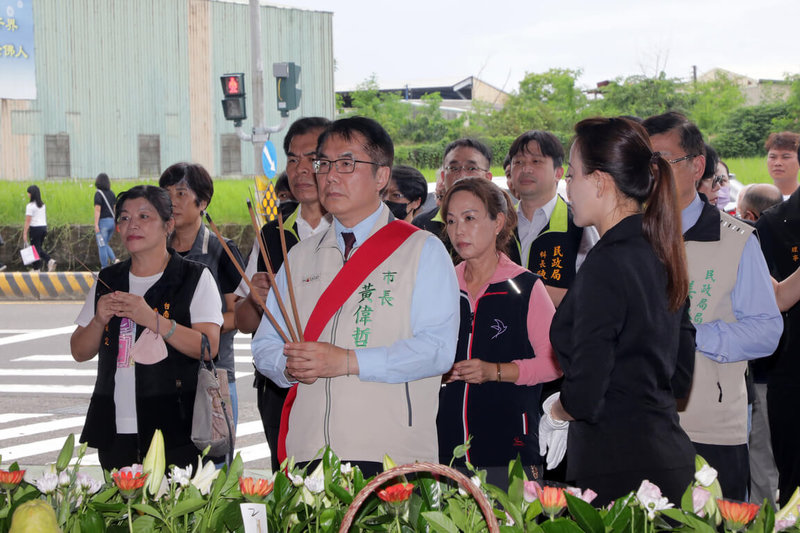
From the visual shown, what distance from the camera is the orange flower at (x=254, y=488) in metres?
1.98

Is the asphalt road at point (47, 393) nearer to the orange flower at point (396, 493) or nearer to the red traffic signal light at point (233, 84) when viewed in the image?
the orange flower at point (396, 493)

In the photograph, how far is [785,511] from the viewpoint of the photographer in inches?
74.3

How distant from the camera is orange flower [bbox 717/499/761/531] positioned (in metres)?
1.80

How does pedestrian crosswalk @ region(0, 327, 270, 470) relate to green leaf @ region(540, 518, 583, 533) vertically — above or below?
below

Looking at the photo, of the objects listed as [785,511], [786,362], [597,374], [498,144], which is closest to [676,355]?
[597,374]

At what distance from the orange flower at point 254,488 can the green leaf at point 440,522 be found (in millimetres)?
371

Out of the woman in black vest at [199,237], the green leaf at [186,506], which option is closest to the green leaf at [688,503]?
the green leaf at [186,506]

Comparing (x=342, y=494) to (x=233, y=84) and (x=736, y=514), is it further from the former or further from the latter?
(x=233, y=84)

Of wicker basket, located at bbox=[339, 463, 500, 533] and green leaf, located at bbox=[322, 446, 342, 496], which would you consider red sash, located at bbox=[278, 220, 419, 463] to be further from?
wicker basket, located at bbox=[339, 463, 500, 533]

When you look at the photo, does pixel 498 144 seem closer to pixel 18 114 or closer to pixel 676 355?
pixel 18 114

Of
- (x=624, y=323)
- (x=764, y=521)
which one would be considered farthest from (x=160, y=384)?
(x=764, y=521)

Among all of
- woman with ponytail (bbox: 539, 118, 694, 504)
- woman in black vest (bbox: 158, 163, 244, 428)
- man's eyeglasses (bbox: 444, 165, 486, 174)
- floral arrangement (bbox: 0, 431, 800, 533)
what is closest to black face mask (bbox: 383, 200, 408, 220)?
man's eyeglasses (bbox: 444, 165, 486, 174)

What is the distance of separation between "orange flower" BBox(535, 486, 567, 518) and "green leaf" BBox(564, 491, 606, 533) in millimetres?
36

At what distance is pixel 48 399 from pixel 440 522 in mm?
7388
